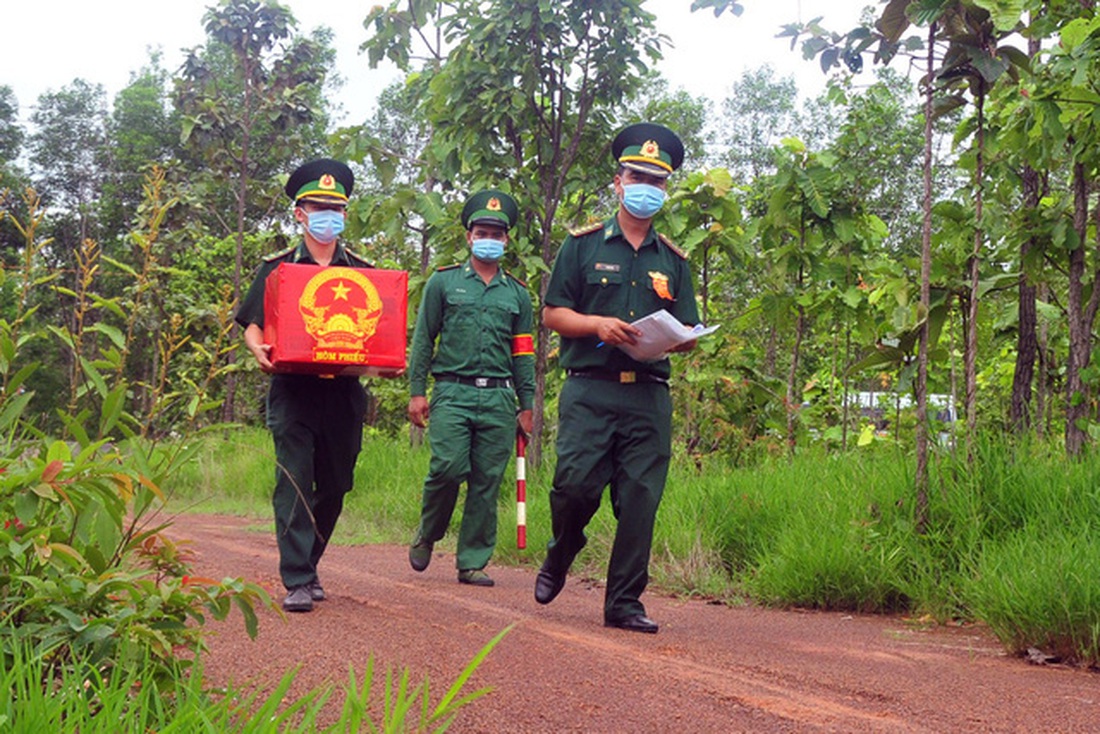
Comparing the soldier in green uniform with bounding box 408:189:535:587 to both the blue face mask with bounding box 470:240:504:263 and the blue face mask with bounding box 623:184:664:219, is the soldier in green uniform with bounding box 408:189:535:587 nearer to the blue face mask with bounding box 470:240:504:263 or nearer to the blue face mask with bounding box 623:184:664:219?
the blue face mask with bounding box 470:240:504:263

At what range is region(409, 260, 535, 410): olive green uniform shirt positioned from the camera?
7.30m

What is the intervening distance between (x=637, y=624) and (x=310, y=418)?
1826mm

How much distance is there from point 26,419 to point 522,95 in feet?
22.5

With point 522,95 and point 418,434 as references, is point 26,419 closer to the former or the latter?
point 522,95

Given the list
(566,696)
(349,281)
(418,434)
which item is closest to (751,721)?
(566,696)

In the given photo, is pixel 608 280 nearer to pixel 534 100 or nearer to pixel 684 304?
pixel 684 304

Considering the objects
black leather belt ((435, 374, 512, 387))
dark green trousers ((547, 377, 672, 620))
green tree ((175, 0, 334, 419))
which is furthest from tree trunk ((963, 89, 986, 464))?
green tree ((175, 0, 334, 419))

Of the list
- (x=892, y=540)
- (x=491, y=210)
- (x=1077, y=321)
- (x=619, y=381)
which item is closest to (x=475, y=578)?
(x=619, y=381)

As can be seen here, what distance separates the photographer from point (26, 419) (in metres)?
3.33

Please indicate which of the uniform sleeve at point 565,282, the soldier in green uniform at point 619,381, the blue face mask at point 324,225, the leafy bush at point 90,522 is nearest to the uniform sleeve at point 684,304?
the soldier in green uniform at point 619,381

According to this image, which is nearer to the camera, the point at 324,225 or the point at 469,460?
the point at 324,225

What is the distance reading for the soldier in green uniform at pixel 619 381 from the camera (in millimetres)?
5402

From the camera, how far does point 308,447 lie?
5.91 metres

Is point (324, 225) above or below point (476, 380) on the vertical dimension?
above
